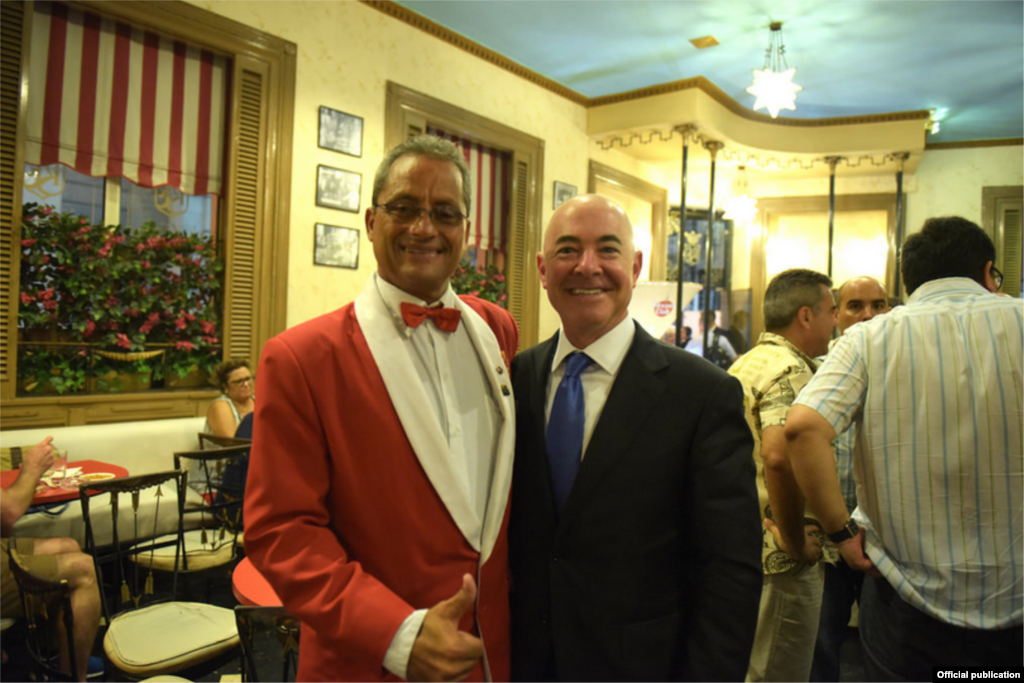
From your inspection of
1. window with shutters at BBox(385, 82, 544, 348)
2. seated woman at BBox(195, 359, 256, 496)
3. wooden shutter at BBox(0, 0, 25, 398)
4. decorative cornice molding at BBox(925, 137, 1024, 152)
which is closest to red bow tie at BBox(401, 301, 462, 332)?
seated woman at BBox(195, 359, 256, 496)

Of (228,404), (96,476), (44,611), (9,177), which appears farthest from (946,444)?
(9,177)

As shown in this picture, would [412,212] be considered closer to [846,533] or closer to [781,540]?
[846,533]

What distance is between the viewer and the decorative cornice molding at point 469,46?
5281mm

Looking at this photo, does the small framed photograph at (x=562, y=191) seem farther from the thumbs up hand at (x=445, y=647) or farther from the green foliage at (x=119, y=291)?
the thumbs up hand at (x=445, y=647)

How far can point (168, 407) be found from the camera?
173 inches

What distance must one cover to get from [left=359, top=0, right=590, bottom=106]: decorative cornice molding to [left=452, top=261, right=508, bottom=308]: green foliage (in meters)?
1.98

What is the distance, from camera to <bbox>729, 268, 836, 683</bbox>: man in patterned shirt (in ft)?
6.46

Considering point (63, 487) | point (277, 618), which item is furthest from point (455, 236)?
point (63, 487)

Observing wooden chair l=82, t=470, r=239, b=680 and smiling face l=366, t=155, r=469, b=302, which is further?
wooden chair l=82, t=470, r=239, b=680

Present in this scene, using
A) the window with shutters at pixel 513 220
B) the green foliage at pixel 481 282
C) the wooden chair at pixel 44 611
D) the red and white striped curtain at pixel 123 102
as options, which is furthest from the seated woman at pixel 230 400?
the window with shutters at pixel 513 220

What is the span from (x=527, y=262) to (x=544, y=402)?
5.48 m

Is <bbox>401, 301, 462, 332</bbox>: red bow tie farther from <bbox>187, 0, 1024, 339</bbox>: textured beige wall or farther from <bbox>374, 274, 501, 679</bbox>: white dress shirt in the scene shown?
<bbox>187, 0, 1024, 339</bbox>: textured beige wall

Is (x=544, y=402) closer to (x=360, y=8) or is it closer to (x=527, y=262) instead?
(x=360, y=8)

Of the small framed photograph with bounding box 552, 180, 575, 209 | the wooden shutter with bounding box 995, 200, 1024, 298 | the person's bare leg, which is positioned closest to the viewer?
the person's bare leg
